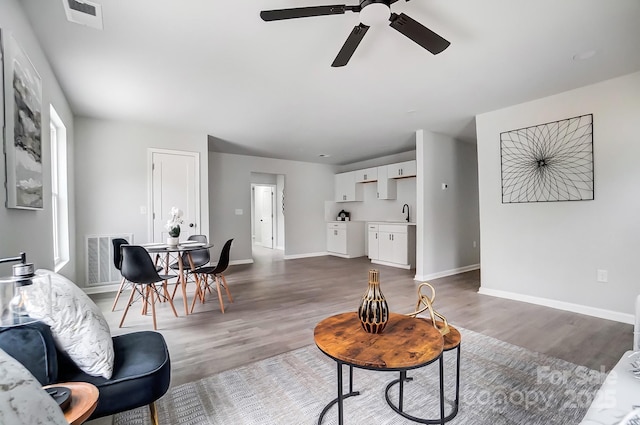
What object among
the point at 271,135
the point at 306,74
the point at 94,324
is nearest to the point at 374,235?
the point at 271,135

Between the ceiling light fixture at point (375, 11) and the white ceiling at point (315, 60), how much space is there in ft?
1.14

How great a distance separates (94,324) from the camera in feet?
4.27

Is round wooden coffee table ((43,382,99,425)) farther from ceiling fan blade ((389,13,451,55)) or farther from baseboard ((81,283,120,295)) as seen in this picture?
baseboard ((81,283,120,295))

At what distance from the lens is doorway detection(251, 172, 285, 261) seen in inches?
335

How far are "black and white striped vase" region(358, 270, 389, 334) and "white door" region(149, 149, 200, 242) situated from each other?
403cm

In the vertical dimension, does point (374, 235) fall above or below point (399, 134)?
below

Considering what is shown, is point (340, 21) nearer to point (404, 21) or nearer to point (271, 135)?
point (404, 21)

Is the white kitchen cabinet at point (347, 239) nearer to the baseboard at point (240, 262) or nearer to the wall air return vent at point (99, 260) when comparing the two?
the baseboard at point (240, 262)

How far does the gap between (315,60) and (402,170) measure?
405 centimetres

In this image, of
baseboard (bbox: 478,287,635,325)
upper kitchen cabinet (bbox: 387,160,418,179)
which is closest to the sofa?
baseboard (bbox: 478,287,635,325)

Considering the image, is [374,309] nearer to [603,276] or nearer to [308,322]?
[308,322]

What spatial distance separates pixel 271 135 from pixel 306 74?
2.33 meters

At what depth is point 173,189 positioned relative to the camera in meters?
4.71

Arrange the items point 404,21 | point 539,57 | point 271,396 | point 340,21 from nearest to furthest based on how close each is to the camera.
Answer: point 404,21 → point 271,396 → point 340,21 → point 539,57
